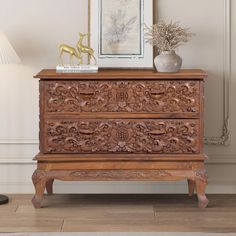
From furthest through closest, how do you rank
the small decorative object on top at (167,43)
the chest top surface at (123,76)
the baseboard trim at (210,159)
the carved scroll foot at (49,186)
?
the baseboard trim at (210,159) < the carved scroll foot at (49,186) < the small decorative object on top at (167,43) < the chest top surface at (123,76)

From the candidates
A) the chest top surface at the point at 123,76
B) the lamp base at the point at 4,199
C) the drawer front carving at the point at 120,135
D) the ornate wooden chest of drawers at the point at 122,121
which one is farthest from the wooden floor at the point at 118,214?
the chest top surface at the point at 123,76

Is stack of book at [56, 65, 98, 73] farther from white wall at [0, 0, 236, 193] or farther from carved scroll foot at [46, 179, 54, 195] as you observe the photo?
carved scroll foot at [46, 179, 54, 195]

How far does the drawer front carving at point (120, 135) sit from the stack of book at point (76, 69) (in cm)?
31

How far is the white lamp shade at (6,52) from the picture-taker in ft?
14.5

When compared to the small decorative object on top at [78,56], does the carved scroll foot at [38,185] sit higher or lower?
lower

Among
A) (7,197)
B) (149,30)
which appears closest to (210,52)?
(149,30)

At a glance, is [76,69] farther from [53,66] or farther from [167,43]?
[167,43]

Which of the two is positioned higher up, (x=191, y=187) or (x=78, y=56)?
(x=78, y=56)

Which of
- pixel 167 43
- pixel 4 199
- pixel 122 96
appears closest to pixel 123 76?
pixel 122 96

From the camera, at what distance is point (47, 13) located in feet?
15.5

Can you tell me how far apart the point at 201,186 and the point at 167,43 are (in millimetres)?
913

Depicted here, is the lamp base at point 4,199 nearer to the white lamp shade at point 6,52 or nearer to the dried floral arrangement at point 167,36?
the white lamp shade at point 6,52

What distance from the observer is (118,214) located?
4.27 meters

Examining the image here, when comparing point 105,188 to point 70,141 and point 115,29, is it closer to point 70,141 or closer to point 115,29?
point 70,141
